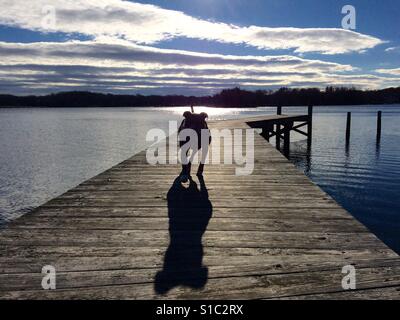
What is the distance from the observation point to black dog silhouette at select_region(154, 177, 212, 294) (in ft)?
9.48

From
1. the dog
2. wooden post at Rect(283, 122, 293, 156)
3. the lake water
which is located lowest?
the lake water

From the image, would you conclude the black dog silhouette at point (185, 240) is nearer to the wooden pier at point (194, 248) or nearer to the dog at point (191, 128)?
the wooden pier at point (194, 248)

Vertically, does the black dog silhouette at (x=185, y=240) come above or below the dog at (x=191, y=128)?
below

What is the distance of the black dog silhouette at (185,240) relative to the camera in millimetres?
2889

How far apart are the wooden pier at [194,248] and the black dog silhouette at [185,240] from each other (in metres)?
0.01

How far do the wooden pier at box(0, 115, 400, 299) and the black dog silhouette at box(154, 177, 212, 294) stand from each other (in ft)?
0.04

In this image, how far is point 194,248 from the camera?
3537 mm

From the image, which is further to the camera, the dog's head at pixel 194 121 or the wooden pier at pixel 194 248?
the dog's head at pixel 194 121

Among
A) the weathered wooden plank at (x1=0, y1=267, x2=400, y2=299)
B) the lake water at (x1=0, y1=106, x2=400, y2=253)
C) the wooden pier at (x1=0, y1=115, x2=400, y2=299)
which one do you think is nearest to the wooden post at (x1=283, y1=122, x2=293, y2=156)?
the lake water at (x1=0, y1=106, x2=400, y2=253)

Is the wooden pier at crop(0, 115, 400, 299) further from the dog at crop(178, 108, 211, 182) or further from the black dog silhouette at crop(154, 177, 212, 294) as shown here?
the dog at crop(178, 108, 211, 182)

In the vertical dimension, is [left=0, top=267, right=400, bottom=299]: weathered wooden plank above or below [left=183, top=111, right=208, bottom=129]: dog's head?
below

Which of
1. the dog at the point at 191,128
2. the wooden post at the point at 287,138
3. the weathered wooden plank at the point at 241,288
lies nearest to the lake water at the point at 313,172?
the wooden post at the point at 287,138
